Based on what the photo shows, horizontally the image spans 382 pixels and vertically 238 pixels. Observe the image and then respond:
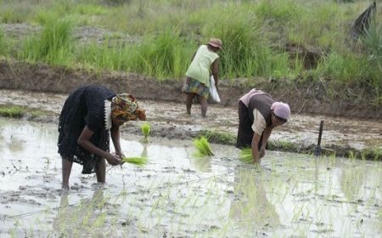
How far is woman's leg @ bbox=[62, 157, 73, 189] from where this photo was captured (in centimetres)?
673

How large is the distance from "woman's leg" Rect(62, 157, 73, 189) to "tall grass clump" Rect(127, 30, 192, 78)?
23.3 ft

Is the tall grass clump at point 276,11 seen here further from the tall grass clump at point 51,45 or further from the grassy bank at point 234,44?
the tall grass clump at point 51,45

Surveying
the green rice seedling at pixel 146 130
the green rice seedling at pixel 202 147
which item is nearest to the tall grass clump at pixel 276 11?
the green rice seedling at pixel 146 130

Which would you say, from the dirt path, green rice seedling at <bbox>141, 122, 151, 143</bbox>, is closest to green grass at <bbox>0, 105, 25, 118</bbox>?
the dirt path

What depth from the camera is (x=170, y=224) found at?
19.7 feet

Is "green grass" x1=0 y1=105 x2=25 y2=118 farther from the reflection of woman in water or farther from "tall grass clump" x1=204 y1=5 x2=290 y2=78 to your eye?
"tall grass clump" x1=204 y1=5 x2=290 y2=78

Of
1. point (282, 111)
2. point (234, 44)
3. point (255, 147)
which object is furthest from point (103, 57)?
point (282, 111)

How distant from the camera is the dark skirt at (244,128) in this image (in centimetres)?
861

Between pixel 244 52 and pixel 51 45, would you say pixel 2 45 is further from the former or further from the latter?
pixel 244 52

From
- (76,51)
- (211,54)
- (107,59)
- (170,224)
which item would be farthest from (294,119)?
(170,224)

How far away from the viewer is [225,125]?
11297 mm

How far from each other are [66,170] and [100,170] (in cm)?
45

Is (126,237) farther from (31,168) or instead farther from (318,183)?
(318,183)

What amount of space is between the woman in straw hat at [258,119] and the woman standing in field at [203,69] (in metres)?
2.98
